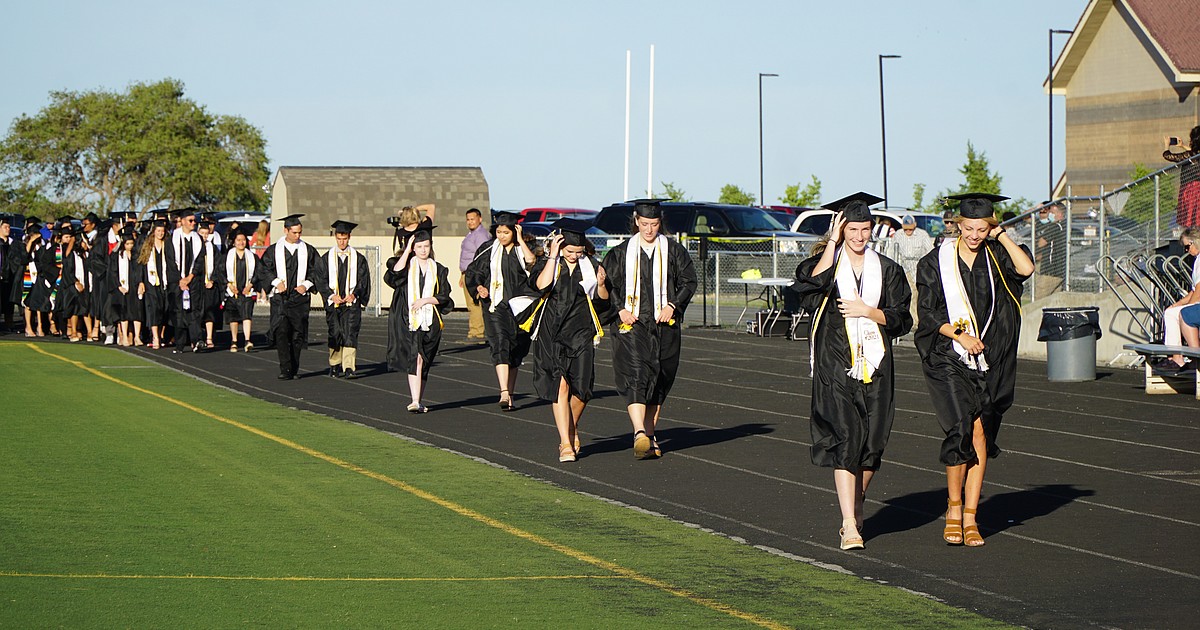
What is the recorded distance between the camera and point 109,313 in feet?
86.4

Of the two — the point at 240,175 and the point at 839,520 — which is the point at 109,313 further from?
the point at 240,175

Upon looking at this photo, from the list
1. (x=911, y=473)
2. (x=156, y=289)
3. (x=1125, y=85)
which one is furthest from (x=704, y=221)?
(x=911, y=473)

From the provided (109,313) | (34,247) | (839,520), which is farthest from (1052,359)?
(34,247)

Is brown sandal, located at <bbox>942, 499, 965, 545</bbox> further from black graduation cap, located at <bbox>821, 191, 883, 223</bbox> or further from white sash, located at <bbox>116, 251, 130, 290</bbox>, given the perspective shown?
white sash, located at <bbox>116, 251, 130, 290</bbox>

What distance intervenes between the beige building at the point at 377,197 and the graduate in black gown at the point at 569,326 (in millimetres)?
23280

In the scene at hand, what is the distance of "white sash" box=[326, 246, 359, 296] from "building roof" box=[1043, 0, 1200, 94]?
31.4 metres

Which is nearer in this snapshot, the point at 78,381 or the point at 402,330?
the point at 402,330

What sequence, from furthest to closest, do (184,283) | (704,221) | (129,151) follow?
(129,151) < (704,221) < (184,283)

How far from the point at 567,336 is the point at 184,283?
1343 cm

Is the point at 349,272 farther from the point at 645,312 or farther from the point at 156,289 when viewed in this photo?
the point at 645,312

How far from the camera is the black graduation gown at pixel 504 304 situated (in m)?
16.4

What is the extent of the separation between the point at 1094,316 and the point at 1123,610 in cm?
1228

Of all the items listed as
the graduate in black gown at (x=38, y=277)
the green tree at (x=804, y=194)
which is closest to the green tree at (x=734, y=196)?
the green tree at (x=804, y=194)

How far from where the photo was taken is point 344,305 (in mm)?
19797
